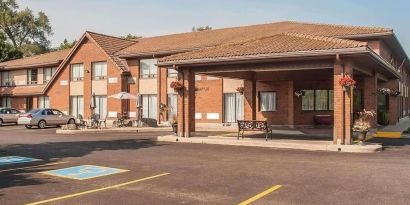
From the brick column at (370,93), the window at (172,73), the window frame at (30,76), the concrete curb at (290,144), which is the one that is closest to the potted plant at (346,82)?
the concrete curb at (290,144)

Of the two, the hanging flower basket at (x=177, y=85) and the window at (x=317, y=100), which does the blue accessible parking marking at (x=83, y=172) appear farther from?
the window at (x=317, y=100)

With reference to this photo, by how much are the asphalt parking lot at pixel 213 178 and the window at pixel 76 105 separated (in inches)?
827

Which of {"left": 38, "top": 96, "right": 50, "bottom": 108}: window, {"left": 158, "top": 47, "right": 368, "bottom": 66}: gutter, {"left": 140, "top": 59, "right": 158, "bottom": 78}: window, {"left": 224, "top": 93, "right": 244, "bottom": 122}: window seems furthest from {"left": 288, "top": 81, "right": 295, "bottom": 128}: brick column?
{"left": 38, "top": 96, "right": 50, "bottom": 108}: window

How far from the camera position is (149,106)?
3338 centimetres

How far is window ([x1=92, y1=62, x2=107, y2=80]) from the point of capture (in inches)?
1388

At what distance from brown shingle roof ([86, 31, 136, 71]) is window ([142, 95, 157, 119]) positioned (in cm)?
285

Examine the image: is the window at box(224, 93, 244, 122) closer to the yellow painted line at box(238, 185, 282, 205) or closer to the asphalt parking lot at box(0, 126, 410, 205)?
the asphalt parking lot at box(0, 126, 410, 205)

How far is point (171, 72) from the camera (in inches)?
1265

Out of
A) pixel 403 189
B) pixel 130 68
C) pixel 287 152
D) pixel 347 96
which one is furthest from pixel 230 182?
pixel 130 68

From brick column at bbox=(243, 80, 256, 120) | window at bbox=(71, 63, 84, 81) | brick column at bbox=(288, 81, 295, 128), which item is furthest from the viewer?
window at bbox=(71, 63, 84, 81)

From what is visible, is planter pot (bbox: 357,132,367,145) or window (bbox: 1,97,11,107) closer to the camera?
planter pot (bbox: 357,132,367,145)

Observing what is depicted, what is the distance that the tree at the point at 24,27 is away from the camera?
244 ft

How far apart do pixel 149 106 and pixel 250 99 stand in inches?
365

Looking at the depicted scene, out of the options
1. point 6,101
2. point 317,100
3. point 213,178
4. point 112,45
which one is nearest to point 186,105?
point 213,178
